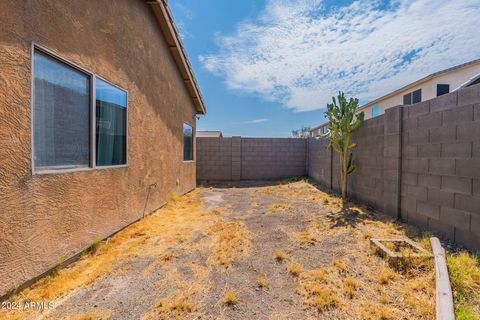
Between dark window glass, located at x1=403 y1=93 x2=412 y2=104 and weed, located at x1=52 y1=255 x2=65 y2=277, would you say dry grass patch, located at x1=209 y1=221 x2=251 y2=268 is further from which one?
dark window glass, located at x1=403 y1=93 x2=412 y2=104

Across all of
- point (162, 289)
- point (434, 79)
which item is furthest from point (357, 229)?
point (434, 79)

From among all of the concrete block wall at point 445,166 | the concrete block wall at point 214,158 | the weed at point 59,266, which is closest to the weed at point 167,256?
the weed at point 59,266

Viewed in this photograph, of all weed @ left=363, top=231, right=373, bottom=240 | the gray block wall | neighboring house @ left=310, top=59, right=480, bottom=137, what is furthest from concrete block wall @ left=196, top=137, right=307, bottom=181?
weed @ left=363, top=231, right=373, bottom=240

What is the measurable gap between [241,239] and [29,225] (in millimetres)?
2718

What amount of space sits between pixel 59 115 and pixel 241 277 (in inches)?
117

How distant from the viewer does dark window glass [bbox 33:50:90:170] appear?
236cm

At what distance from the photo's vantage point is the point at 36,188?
2.28 m

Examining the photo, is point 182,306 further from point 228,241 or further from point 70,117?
point 70,117

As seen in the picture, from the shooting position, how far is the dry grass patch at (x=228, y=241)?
9.90 feet

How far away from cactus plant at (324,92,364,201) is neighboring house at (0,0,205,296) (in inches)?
198

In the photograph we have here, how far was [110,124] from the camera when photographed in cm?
367

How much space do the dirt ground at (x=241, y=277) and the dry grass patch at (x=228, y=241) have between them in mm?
→ 15

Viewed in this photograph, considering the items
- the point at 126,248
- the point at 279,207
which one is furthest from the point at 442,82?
the point at 126,248

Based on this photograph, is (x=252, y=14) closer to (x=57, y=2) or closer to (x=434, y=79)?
(x=57, y=2)
